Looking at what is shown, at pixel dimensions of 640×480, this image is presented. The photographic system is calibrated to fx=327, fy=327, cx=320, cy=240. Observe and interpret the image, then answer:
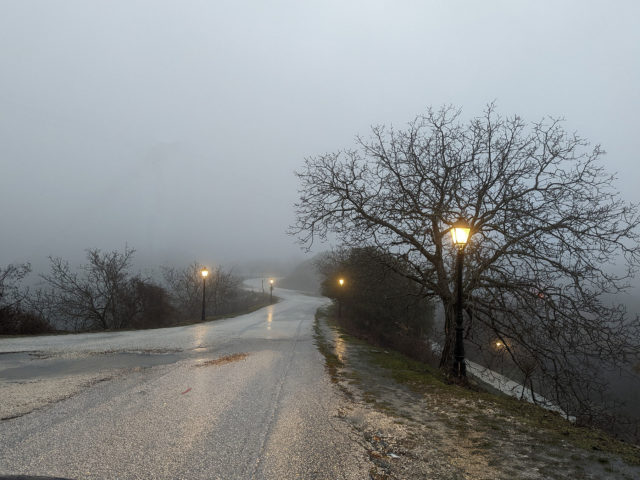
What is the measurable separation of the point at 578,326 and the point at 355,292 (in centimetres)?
1933

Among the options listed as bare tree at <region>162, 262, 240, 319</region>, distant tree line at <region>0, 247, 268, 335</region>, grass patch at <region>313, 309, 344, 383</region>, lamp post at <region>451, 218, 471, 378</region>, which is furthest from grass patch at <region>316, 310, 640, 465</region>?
bare tree at <region>162, 262, 240, 319</region>

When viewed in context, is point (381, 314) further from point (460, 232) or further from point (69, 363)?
point (69, 363)

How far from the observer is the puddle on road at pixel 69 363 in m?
6.67

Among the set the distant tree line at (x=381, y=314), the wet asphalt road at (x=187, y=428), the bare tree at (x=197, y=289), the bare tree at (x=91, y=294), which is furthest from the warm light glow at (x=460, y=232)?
the bare tree at (x=197, y=289)

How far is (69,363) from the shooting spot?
769 cm

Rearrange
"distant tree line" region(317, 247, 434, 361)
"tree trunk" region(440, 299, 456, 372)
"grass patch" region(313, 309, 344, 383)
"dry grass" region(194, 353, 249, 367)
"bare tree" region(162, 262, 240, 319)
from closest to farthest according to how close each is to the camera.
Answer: "grass patch" region(313, 309, 344, 383) < "dry grass" region(194, 353, 249, 367) < "tree trunk" region(440, 299, 456, 372) < "distant tree line" region(317, 247, 434, 361) < "bare tree" region(162, 262, 240, 319)

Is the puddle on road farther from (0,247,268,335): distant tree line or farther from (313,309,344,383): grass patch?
(0,247,268,335): distant tree line

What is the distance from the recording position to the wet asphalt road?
3.08 meters

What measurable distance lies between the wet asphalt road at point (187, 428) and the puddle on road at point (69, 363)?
0.20 feet

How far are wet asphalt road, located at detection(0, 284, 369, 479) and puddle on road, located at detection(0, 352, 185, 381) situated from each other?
2.4 inches

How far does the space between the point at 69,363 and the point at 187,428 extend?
5669mm

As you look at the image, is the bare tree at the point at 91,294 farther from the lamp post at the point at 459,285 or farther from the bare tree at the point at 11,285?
the lamp post at the point at 459,285

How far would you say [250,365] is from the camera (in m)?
7.93

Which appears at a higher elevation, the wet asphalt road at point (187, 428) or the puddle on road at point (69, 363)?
the wet asphalt road at point (187, 428)
